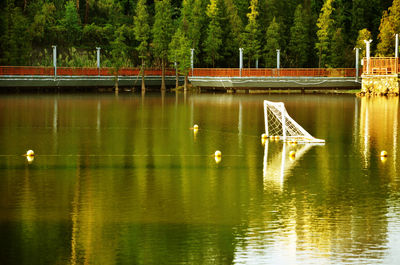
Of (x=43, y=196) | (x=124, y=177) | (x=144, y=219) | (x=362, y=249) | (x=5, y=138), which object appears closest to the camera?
(x=362, y=249)

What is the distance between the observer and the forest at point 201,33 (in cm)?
7694

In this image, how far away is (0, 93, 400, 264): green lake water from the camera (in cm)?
1226

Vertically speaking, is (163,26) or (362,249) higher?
(163,26)

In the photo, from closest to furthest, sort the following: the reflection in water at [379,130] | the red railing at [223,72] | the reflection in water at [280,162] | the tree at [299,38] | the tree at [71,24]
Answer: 1. the reflection in water at [280,162]
2. the reflection in water at [379,130]
3. the red railing at [223,72]
4. the tree at [299,38]
5. the tree at [71,24]

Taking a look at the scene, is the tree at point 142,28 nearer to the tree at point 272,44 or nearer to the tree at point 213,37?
the tree at point 213,37

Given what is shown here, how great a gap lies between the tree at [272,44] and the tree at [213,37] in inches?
194

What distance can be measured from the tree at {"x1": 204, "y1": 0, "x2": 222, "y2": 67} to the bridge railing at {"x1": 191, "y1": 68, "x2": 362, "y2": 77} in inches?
105

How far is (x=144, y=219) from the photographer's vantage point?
1450 cm

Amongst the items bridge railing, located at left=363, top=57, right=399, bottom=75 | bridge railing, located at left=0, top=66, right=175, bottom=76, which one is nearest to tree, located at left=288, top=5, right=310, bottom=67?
bridge railing, located at left=363, top=57, right=399, bottom=75

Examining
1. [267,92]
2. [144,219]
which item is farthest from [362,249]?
[267,92]

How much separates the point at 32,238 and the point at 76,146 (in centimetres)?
1372

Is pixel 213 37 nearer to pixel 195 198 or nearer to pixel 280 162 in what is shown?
pixel 280 162

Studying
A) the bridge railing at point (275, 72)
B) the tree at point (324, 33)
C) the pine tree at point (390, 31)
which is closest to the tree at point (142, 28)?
the bridge railing at point (275, 72)

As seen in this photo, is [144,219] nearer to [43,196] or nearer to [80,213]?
[80,213]
